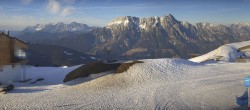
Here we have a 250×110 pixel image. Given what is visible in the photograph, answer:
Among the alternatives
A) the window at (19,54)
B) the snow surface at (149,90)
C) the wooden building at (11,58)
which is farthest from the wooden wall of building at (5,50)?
the snow surface at (149,90)

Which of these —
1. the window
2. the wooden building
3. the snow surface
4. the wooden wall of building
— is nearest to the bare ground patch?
the snow surface

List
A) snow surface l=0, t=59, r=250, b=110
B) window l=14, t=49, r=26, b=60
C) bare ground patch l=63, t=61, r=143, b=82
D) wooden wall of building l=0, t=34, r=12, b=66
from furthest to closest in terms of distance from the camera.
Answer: window l=14, t=49, r=26, b=60 < wooden wall of building l=0, t=34, r=12, b=66 < bare ground patch l=63, t=61, r=143, b=82 < snow surface l=0, t=59, r=250, b=110

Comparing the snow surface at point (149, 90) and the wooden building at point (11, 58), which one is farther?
the wooden building at point (11, 58)

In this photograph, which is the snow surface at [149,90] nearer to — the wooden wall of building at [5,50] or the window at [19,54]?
the window at [19,54]

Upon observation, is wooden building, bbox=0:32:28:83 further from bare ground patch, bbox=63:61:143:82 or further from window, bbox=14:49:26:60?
bare ground patch, bbox=63:61:143:82

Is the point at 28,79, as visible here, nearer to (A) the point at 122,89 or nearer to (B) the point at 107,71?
(B) the point at 107,71

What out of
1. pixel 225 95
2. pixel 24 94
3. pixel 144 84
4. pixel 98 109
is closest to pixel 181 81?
pixel 144 84
